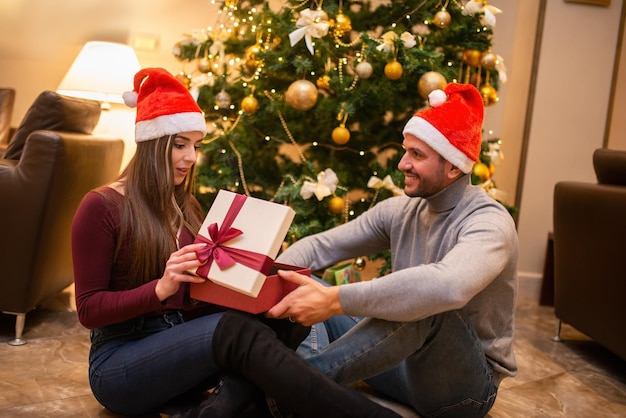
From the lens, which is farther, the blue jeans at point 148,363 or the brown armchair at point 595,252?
the brown armchair at point 595,252

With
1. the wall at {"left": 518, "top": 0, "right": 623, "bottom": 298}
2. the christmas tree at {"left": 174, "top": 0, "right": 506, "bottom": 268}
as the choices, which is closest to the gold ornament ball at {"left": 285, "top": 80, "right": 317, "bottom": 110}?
the christmas tree at {"left": 174, "top": 0, "right": 506, "bottom": 268}

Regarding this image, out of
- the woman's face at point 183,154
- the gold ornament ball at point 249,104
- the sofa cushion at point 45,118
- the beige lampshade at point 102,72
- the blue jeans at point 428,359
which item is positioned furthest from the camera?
the beige lampshade at point 102,72

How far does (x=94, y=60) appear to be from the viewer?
12.5 feet

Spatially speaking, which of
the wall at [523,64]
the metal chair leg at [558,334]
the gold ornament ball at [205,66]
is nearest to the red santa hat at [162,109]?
the gold ornament ball at [205,66]

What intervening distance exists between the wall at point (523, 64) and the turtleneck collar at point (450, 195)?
2189 mm

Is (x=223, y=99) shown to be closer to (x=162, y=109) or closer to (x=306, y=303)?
(x=162, y=109)

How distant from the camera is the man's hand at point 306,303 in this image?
1585 millimetres

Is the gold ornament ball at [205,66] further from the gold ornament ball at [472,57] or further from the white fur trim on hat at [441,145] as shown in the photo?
the white fur trim on hat at [441,145]

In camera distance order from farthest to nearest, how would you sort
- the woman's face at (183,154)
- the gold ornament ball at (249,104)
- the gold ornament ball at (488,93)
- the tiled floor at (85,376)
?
the gold ornament ball at (488,93) → the gold ornament ball at (249,104) → the tiled floor at (85,376) → the woman's face at (183,154)

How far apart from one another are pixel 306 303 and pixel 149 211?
1.50 feet

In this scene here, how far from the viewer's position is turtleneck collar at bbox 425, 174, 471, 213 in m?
1.83

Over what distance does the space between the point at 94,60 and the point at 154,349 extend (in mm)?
2614

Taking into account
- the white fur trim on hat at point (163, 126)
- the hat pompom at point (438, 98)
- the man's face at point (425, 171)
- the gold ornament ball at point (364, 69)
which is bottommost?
the man's face at point (425, 171)

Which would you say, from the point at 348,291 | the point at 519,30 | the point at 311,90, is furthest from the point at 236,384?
the point at 519,30
